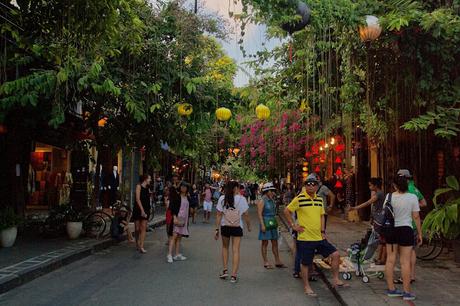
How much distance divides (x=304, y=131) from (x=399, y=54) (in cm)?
1677

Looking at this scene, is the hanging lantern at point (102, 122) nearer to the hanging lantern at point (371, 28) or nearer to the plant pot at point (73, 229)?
the plant pot at point (73, 229)

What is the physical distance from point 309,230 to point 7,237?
7.33 metres

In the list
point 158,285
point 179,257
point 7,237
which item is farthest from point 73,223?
point 158,285

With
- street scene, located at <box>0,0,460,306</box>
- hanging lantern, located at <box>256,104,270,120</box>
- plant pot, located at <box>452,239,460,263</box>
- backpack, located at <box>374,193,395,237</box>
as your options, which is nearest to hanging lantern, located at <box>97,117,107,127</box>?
street scene, located at <box>0,0,460,306</box>

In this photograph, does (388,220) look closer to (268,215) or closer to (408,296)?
(408,296)

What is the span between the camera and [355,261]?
8820 millimetres

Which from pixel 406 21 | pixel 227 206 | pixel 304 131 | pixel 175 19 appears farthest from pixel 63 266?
pixel 304 131

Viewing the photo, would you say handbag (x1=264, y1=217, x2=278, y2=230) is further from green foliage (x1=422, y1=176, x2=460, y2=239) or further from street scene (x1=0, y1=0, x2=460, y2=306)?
green foliage (x1=422, y1=176, x2=460, y2=239)

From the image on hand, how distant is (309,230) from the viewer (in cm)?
744

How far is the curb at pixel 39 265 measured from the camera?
25.7 ft

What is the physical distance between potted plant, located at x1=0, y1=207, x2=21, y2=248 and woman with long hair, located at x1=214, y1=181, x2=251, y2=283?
17.4ft

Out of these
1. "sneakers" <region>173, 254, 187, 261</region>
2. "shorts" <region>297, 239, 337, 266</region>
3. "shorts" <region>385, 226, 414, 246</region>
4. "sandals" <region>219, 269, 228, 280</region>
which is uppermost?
"shorts" <region>385, 226, 414, 246</region>

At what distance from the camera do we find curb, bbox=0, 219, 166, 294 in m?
7.84

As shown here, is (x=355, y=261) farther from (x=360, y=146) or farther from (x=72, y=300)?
(x=360, y=146)
